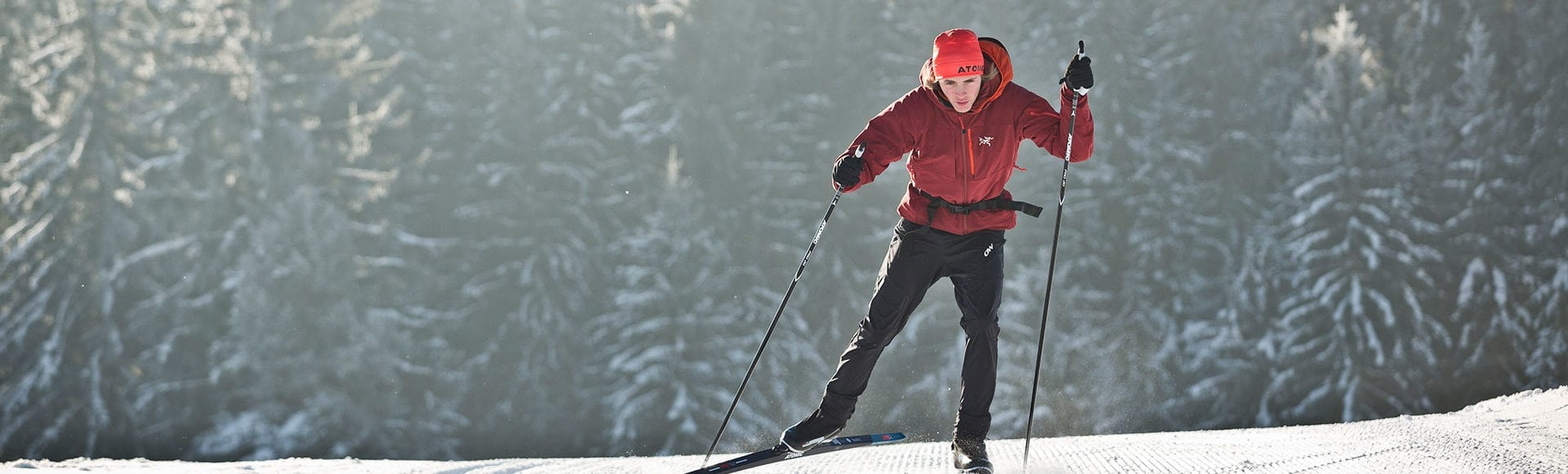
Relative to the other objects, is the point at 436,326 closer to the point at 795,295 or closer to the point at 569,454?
the point at 569,454

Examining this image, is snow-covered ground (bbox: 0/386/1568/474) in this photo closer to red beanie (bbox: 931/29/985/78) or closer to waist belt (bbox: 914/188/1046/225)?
waist belt (bbox: 914/188/1046/225)

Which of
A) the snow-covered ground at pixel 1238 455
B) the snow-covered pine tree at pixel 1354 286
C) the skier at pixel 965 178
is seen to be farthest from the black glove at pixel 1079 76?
the snow-covered pine tree at pixel 1354 286

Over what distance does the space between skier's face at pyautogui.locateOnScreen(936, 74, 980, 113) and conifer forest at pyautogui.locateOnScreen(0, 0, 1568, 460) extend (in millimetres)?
19023

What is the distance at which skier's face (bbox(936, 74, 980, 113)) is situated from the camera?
5.27 metres

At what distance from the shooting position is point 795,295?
2522cm

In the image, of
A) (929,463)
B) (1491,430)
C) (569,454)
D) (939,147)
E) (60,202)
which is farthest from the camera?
(569,454)

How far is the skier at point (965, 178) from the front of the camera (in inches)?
212

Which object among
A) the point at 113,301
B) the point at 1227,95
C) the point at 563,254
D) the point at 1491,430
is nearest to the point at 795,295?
the point at 563,254

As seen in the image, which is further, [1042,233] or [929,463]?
[1042,233]

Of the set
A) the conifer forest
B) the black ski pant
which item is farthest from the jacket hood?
the conifer forest

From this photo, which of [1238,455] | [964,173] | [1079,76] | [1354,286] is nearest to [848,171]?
[964,173]

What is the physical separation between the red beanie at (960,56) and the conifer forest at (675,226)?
19.1m

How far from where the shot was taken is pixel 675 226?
2494 cm

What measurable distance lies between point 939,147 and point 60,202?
76.0ft
